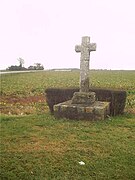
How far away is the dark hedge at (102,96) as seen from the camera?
37.1ft

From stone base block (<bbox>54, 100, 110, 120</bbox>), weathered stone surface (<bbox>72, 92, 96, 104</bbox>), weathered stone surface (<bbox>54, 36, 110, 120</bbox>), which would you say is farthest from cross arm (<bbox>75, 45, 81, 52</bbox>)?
stone base block (<bbox>54, 100, 110, 120</bbox>)

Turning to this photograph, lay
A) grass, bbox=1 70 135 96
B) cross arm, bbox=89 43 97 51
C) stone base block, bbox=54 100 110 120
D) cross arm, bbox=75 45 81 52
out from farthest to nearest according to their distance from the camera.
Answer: grass, bbox=1 70 135 96 → cross arm, bbox=75 45 81 52 → cross arm, bbox=89 43 97 51 → stone base block, bbox=54 100 110 120

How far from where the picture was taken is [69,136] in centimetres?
791

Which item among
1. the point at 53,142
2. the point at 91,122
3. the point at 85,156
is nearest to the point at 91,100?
the point at 91,122

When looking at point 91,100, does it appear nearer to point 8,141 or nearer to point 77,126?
point 77,126

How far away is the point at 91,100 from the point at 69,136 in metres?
2.83

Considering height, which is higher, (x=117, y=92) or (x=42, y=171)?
(x=117, y=92)

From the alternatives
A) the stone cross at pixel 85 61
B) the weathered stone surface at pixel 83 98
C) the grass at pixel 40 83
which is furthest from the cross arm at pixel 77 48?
the grass at pixel 40 83

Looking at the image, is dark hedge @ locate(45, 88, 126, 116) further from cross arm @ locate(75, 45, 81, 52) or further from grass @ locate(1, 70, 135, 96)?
grass @ locate(1, 70, 135, 96)

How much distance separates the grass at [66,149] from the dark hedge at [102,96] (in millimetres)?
1493

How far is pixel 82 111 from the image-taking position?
9.95m

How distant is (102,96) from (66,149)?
17.6 ft

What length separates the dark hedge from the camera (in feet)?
37.1

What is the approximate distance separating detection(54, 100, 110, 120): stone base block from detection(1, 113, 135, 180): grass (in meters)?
0.35
